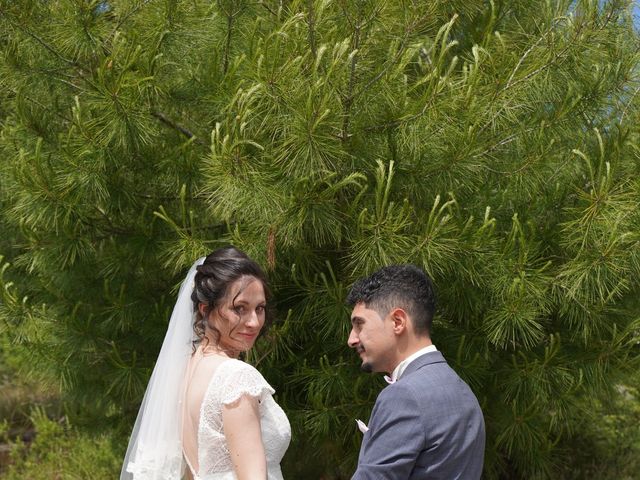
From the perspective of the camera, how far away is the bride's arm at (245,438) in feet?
7.75

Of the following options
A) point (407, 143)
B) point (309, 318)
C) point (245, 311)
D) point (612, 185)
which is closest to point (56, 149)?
point (309, 318)

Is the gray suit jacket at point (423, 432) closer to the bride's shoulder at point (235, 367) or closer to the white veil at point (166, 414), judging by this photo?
the bride's shoulder at point (235, 367)

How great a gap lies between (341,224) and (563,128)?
1.37 m

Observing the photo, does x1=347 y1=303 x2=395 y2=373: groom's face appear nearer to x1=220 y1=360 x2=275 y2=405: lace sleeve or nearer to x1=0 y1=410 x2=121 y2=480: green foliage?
x1=220 y1=360 x2=275 y2=405: lace sleeve

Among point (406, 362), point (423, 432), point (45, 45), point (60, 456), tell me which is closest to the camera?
point (423, 432)

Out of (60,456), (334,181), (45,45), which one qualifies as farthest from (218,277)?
(60,456)

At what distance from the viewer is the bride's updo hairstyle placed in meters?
2.59

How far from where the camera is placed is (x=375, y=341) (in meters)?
2.36

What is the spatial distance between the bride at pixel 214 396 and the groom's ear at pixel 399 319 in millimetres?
449

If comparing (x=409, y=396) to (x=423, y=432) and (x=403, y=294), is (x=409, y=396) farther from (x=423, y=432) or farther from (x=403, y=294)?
(x=403, y=294)

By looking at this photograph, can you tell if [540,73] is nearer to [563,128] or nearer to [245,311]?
[563,128]

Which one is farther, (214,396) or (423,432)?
(214,396)

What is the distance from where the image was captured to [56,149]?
4684 millimetres

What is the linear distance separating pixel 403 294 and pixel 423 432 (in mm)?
400
